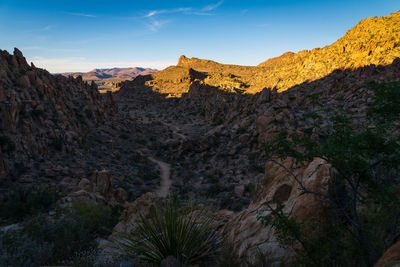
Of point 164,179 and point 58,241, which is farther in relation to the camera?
point 164,179

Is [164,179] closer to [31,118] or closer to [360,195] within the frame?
[31,118]

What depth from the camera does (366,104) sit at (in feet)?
52.7

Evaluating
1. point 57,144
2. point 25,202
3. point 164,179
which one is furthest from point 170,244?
point 57,144

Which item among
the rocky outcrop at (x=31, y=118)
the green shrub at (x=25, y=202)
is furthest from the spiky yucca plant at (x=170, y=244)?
the rocky outcrop at (x=31, y=118)

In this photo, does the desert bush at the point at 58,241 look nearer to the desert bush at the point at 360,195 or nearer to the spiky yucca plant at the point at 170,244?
the spiky yucca plant at the point at 170,244

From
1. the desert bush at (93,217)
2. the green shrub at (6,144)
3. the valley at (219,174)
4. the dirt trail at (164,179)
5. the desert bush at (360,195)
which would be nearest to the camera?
the desert bush at (360,195)

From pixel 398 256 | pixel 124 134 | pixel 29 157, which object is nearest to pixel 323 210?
pixel 398 256

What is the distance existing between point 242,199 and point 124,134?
1810 centimetres

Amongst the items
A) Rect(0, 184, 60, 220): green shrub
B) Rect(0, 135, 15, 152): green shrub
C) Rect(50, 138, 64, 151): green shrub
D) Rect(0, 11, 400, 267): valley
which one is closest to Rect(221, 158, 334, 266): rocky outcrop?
Rect(0, 11, 400, 267): valley

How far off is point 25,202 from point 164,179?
9.09m

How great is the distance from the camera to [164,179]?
54.1ft

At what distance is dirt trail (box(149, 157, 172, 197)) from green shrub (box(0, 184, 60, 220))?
5968 mm

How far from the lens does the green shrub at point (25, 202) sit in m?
7.99

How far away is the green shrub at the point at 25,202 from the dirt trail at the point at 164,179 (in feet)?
19.6
